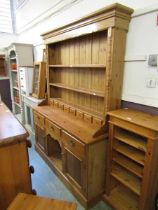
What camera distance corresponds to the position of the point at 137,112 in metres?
1.63

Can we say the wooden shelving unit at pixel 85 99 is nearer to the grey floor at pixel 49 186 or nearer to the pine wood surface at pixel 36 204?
the grey floor at pixel 49 186

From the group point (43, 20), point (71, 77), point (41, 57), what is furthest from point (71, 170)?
point (43, 20)

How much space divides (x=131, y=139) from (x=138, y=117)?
0.24 meters

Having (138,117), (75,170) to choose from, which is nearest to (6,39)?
(75,170)

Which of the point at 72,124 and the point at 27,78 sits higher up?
the point at 27,78

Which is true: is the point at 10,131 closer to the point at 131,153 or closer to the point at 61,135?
the point at 61,135

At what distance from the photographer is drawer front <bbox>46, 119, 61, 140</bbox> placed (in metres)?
2.04

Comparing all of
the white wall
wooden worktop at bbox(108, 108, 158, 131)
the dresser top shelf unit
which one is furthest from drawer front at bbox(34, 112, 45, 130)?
the white wall

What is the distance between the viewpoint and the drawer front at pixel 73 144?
1648 millimetres

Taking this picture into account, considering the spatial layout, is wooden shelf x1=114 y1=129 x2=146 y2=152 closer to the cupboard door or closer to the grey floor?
the cupboard door

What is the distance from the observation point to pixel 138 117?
1.47 m

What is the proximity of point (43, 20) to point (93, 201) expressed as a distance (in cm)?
310

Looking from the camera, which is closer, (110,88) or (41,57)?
(110,88)

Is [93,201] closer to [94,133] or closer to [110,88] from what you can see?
[94,133]
